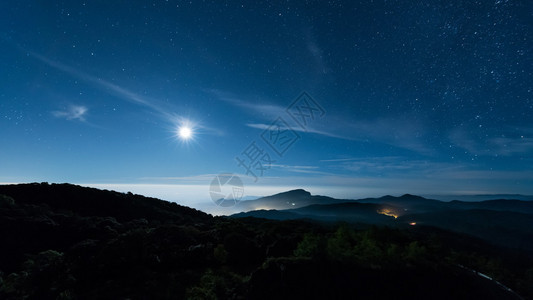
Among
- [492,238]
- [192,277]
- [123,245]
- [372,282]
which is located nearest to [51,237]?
[123,245]

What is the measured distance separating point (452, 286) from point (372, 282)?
445 centimetres

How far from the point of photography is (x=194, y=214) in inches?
3098

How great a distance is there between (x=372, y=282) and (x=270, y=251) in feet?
41.0

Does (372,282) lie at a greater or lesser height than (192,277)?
greater

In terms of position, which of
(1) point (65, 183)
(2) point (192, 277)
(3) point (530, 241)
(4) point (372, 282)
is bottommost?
(3) point (530, 241)

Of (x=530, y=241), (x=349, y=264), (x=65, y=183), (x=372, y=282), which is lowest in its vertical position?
(x=530, y=241)

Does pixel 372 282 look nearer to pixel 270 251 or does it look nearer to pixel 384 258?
pixel 384 258

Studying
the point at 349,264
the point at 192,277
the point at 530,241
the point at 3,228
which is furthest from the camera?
the point at 530,241

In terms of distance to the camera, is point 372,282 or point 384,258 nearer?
point 372,282

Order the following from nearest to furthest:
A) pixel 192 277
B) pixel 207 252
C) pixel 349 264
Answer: pixel 349 264, pixel 192 277, pixel 207 252

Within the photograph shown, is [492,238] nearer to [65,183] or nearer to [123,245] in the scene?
→ [123,245]

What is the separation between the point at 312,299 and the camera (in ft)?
35.9

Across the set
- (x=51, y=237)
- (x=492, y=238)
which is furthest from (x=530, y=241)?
(x=51, y=237)

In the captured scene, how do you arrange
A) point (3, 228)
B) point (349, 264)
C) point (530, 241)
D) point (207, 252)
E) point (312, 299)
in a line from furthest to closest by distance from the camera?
1. point (530, 241)
2. point (3, 228)
3. point (207, 252)
4. point (349, 264)
5. point (312, 299)
